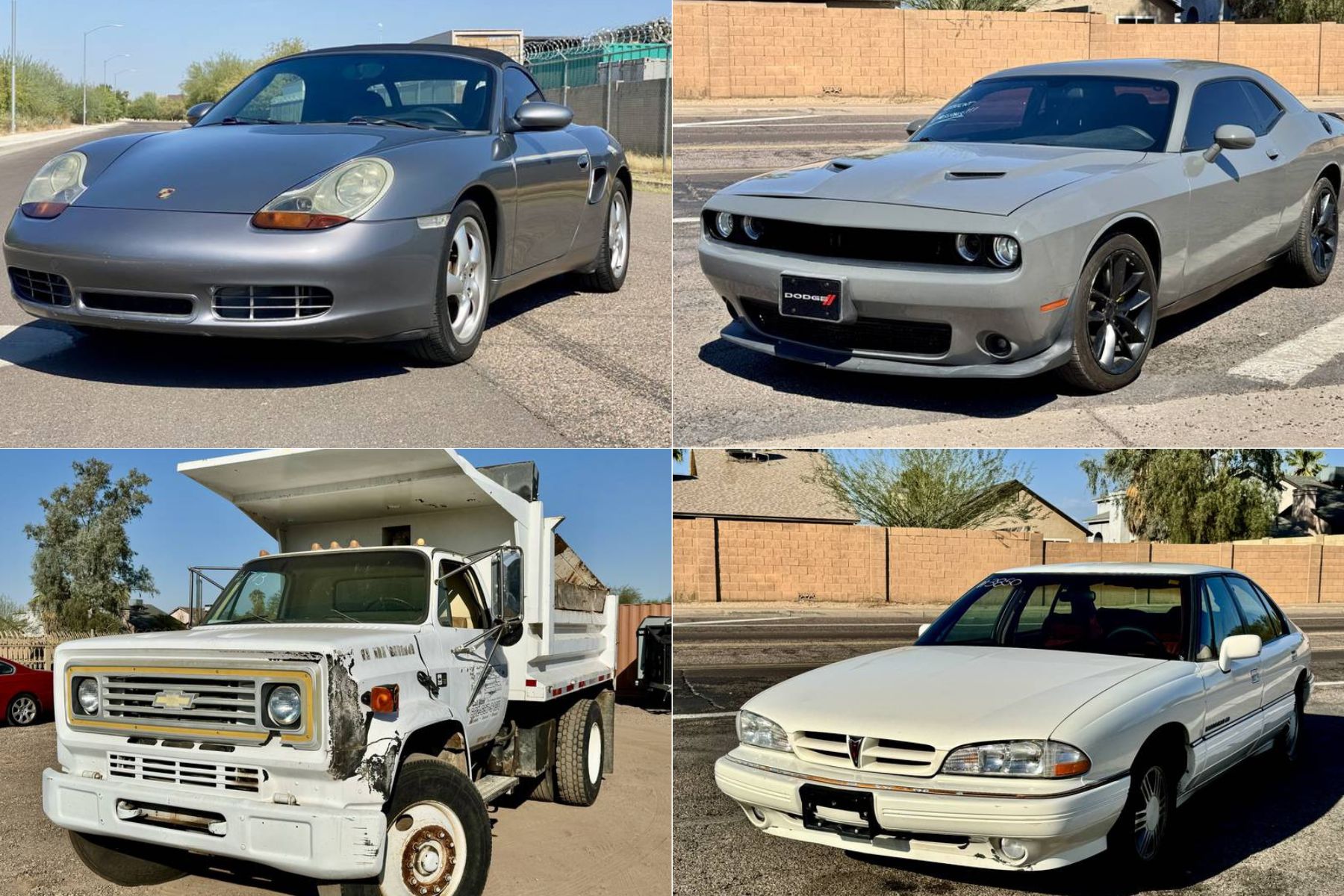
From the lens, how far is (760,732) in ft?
15.6

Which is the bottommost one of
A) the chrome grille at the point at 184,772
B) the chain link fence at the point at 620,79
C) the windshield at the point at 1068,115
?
the chrome grille at the point at 184,772

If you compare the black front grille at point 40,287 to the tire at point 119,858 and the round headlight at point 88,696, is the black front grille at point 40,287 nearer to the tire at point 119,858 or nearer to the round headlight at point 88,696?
the round headlight at point 88,696

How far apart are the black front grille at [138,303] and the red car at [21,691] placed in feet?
26.5

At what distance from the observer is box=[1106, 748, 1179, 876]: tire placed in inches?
172

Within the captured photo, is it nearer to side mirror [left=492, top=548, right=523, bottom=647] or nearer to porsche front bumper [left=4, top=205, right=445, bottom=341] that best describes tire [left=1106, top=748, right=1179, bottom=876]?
side mirror [left=492, top=548, right=523, bottom=647]

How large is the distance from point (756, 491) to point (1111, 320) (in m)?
22.7

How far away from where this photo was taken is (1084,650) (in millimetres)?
5277

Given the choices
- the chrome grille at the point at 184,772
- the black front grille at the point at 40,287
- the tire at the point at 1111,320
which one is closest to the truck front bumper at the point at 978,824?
the chrome grille at the point at 184,772

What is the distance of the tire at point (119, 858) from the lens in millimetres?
5043

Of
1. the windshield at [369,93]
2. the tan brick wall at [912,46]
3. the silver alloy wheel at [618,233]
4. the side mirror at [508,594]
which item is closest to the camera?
the side mirror at [508,594]

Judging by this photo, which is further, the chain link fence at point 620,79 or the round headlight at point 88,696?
the chain link fence at point 620,79

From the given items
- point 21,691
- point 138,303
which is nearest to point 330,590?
point 138,303

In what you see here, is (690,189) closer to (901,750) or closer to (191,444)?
(191,444)

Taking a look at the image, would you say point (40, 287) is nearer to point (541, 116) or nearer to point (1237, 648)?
point (541, 116)
